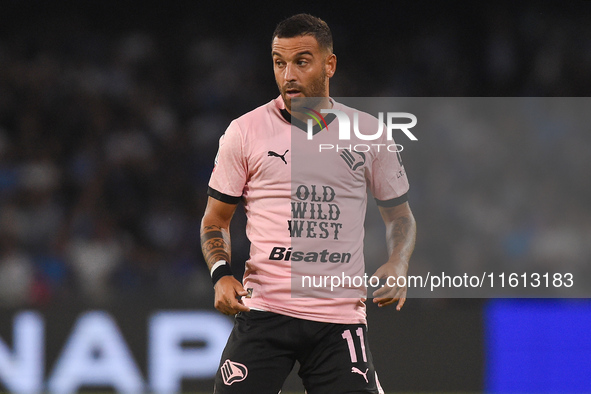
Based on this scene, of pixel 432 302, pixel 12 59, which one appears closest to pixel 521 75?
pixel 432 302

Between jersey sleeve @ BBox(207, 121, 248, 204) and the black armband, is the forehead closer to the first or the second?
jersey sleeve @ BBox(207, 121, 248, 204)

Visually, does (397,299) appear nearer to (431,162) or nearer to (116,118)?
(431,162)

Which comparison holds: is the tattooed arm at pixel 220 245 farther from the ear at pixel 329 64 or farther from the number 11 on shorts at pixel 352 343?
the ear at pixel 329 64

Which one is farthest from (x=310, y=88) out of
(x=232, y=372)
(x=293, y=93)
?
(x=232, y=372)

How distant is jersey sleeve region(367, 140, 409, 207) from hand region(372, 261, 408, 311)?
0.29m

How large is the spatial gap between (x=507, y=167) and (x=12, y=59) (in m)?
4.90

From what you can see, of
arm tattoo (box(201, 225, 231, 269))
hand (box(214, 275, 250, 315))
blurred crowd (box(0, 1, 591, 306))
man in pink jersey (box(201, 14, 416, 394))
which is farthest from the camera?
blurred crowd (box(0, 1, 591, 306))

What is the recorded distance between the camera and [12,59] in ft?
27.5

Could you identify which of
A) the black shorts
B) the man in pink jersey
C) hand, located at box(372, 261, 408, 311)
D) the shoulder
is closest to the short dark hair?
the man in pink jersey

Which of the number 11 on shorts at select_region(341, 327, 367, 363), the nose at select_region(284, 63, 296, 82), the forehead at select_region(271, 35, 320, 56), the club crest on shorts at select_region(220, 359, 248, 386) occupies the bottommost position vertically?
the club crest on shorts at select_region(220, 359, 248, 386)

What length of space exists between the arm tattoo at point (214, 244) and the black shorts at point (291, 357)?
0.85 ft

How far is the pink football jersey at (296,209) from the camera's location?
→ 3.04 metres

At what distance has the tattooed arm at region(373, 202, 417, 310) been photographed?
2.95m

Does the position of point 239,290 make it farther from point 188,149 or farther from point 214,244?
point 188,149
